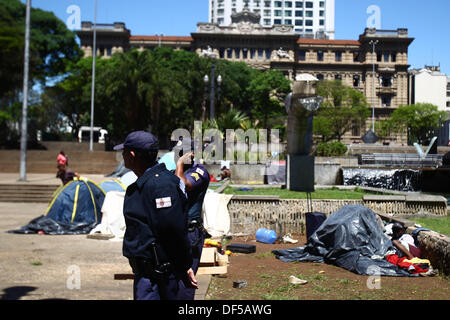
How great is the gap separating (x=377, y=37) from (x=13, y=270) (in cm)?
8169

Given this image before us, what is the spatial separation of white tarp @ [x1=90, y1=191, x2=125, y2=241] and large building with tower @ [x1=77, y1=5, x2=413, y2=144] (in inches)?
2784

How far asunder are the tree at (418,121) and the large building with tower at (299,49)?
13.2 meters

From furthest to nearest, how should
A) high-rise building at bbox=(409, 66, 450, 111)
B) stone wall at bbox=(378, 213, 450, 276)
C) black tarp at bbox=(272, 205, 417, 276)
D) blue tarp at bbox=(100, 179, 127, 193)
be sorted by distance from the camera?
high-rise building at bbox=(409, 66, 450, 111) → blue tarp at bbox=(100, 179, 127, 193) → black tarp at bbox=(272, 205, 417, 276) → stone wall at bbox=(378, 213, 450, 276)

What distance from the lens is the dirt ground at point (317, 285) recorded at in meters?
5.53

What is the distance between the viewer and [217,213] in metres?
10.5

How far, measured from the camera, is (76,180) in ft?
40.4

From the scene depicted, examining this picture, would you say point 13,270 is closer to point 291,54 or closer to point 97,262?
point 97,262

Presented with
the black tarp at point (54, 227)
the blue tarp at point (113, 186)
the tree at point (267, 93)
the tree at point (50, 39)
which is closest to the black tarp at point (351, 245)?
the black tarp at point (54, 227)

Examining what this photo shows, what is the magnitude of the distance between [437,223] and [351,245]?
2776mm

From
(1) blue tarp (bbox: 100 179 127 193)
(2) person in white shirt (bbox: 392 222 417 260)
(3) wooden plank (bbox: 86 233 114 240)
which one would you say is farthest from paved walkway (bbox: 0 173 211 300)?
(2) person in white shirt (bbox: 392 222 417 260)

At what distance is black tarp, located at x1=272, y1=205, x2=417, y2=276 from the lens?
694cm

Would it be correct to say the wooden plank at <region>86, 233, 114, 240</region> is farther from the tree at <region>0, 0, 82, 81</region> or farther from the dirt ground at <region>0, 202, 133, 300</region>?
the tree at <region>0, 0, 82, 81</region>

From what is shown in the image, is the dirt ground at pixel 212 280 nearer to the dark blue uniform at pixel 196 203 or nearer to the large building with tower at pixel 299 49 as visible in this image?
the dark blue uniform at pixel 196 203

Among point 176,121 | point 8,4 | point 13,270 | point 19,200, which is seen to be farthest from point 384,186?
point 8,4
